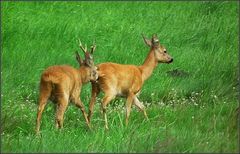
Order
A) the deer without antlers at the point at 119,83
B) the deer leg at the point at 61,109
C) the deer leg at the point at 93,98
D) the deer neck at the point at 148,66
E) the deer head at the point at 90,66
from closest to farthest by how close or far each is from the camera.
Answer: the deer leg at the point at 61,109 < the deer leg at the point at 93,98 < the deer head at the point at 90,66 < the deer without antlers at the point at 119,83 < the deer neck at the point at 148,66

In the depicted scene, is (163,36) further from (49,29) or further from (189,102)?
(189,102)

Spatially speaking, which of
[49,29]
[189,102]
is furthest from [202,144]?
[49,29]

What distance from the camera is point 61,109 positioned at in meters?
10.7

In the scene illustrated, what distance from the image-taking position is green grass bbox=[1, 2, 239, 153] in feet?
29.8

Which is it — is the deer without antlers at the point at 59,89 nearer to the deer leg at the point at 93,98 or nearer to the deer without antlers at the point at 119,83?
the deer leg at the point at 93,98

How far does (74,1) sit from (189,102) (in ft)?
22.4

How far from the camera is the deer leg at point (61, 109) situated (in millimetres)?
10549

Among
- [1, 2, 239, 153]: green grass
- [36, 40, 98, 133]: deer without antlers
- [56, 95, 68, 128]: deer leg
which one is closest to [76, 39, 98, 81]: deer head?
[36, 40, 98, 133]: deer without antlers

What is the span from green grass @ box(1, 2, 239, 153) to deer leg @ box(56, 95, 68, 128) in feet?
0.55

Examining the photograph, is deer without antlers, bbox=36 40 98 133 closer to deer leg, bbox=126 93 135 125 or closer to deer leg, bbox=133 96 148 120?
deer leg, bbox=126 93 135 125

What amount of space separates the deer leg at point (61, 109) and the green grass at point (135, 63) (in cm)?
17

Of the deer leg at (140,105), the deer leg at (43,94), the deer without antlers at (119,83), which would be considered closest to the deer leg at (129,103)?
the deer without antlers at (119,83)

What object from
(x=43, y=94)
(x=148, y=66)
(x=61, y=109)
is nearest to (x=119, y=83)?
(x=148, y=66)

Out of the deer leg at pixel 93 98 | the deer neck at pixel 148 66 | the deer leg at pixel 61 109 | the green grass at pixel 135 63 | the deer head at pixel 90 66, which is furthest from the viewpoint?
the deer neck at pixel 148 66
